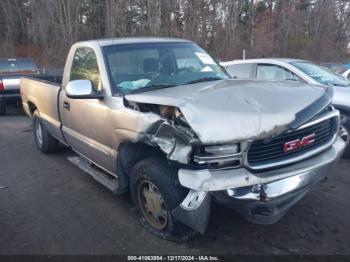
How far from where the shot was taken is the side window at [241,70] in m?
7.20

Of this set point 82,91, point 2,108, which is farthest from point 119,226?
point 2,108

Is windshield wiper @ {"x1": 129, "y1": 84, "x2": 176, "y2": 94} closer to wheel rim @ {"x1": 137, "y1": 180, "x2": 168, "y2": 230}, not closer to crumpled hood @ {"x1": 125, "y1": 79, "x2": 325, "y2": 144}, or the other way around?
crumpled hood @ {"x1": 125, "y1": 79, "x2": 325, "y2": 144}

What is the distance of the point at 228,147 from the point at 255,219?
26.0 inches

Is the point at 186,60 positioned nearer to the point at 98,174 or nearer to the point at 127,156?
the point at 127,156

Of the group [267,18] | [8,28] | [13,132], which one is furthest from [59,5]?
[13,132]

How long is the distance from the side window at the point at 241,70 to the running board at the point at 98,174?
12.5 feet

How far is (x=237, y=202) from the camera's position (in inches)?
105

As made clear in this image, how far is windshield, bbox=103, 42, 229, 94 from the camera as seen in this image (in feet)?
12.3

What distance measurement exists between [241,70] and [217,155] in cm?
503

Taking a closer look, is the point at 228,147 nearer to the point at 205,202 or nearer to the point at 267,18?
the point at 205,202

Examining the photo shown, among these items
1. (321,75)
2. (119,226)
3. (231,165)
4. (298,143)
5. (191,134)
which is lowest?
(119,226)

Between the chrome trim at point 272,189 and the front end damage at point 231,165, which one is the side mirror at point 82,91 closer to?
the front end damage at point 231,165

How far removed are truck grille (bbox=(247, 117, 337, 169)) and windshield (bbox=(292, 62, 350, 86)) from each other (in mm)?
3415

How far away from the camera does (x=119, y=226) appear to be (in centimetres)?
367
